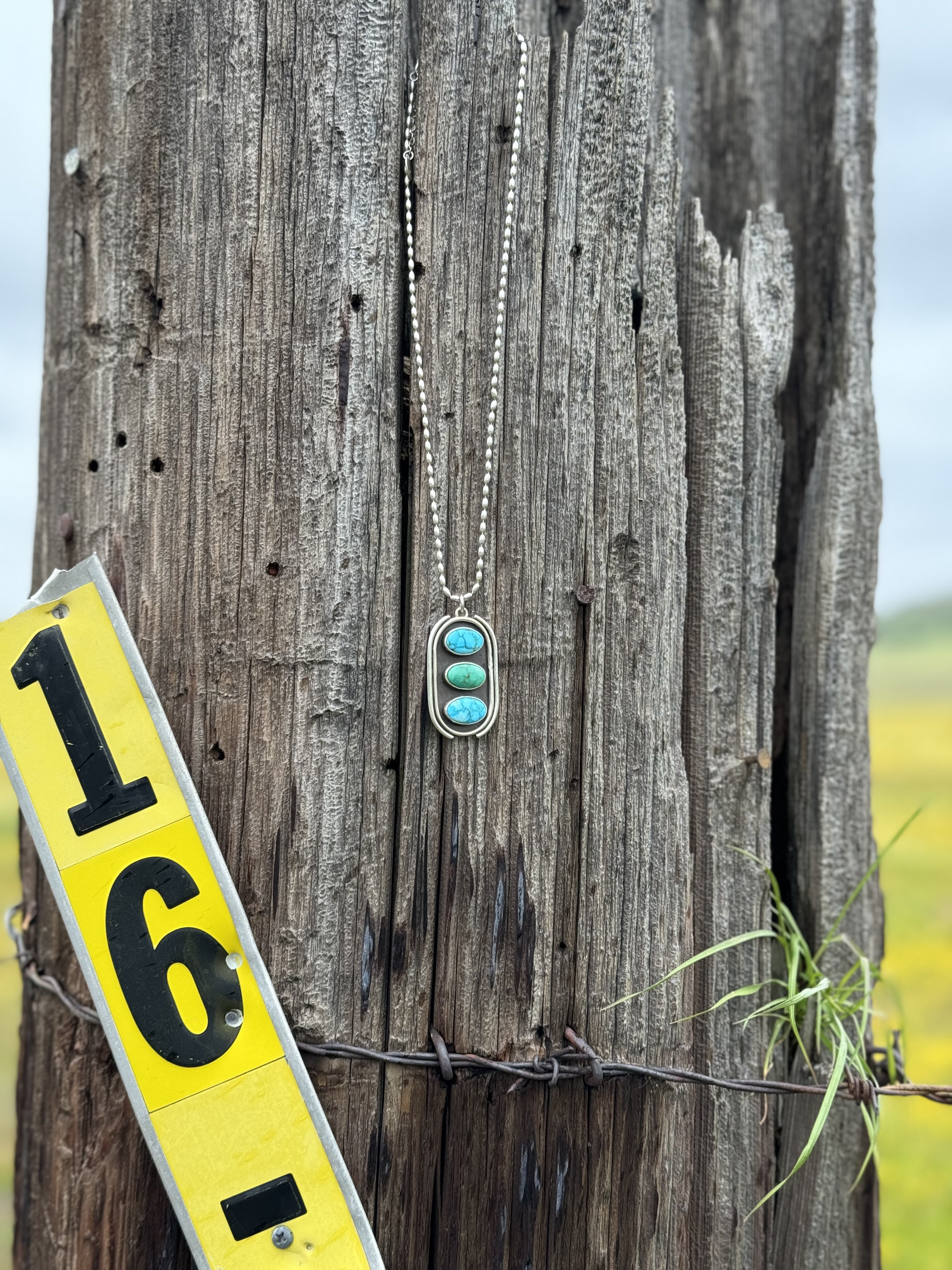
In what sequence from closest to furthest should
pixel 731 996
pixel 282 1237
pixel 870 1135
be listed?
pixel 282 1237, pixel 731 996, pixel 870 1135

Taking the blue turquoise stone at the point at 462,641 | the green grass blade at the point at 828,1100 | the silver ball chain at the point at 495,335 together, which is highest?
the silver ball chain at the point at 495,335

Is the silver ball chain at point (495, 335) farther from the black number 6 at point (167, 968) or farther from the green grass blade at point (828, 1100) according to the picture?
the green grass blade at point (828, 1100)

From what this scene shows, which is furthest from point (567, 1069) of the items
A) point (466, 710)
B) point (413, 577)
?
point (413, 577)

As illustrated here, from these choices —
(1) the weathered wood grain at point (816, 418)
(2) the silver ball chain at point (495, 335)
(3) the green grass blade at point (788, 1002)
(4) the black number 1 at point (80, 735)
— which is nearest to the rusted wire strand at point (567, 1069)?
(3) the green grass blade at point (788, 1002)

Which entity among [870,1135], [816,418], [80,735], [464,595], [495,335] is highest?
[816,418]

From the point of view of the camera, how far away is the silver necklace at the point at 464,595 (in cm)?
170

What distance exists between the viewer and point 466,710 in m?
1.70

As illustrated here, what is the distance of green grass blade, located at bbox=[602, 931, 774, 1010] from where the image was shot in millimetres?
1770

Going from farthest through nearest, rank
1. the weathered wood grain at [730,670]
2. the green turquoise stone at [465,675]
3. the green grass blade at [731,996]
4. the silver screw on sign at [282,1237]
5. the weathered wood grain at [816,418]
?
the weathered wood grain at [816,418] → the weathered wood grain at [730,670] → the green grass blade at [731,996] → the green turquoise stone at [465,675] → the silver screw on sign at [282,1237]

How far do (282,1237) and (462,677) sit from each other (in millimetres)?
920

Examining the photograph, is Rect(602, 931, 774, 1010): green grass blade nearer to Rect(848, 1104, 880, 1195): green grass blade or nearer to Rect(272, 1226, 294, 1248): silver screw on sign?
Rect(848, 1104, 880, 1195): green grass blade

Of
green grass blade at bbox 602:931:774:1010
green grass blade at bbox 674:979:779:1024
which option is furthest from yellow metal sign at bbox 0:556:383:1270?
green grass blade at bbox 674:979:779:1024

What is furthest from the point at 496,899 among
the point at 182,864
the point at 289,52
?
the point at 289,52

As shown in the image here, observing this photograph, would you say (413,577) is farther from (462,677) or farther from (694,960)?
(694,960)
